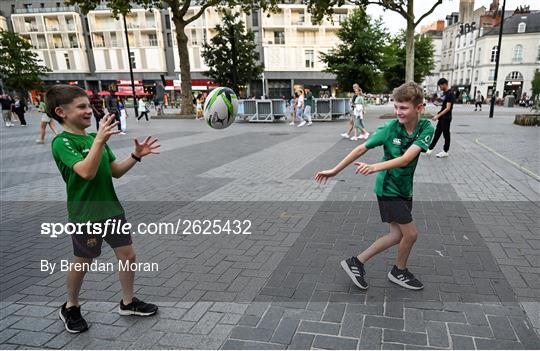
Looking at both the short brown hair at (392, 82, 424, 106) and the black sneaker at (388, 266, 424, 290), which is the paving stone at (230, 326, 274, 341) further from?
the short brown hair at (392, 82, 424, 106)

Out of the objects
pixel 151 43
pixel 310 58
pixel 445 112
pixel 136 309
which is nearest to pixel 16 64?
pixel 151 43

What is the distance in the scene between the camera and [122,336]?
8.59ft

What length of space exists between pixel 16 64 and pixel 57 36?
1717 centimetres

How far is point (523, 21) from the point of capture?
173 ft

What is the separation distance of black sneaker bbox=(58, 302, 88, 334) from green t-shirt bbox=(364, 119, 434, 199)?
266 cm

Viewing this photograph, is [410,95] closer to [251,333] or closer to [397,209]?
[397,209]

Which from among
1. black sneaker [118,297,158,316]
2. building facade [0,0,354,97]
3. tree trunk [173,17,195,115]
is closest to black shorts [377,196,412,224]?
black sneaker [118,297,158,316]

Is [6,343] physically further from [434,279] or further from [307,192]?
[307,192]

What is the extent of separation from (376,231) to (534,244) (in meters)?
1.74

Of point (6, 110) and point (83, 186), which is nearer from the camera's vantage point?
point (83, 186)

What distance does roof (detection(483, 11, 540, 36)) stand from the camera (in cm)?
5195

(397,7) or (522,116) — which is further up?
(397,7)

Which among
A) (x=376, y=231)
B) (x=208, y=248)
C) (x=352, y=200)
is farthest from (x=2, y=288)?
(x=352, y=200)

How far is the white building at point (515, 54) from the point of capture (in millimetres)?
52281
